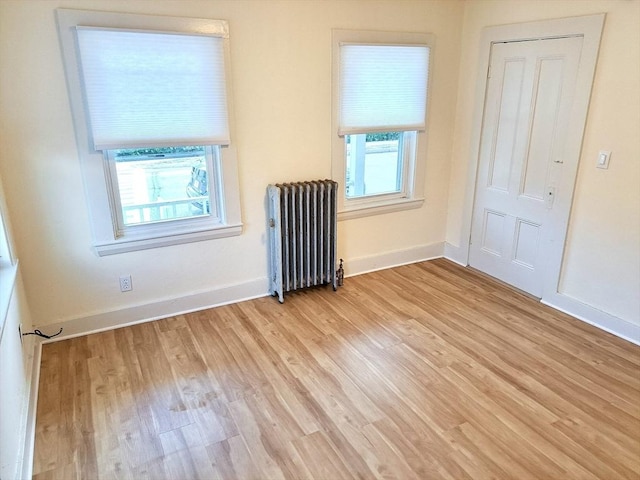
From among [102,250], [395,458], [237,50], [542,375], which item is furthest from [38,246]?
[542,375]

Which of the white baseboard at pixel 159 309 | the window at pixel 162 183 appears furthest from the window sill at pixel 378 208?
the window at pixel 162 183

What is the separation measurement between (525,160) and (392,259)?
146cm

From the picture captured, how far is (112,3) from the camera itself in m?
2.67

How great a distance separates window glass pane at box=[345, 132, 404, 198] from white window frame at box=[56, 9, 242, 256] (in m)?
1.10

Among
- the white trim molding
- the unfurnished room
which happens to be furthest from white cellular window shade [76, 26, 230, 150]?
the white trim molding

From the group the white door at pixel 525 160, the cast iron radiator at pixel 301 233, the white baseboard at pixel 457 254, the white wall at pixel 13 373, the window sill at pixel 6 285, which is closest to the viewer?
the white wall at pixel 13 373

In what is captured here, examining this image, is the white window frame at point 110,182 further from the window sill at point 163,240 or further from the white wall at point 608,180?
the white wall at point 608,180

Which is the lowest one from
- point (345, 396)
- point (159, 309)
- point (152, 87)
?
point (345, 396)

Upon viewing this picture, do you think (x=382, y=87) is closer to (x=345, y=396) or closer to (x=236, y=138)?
(x=236, y=138)

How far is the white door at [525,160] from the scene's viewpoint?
10.7 ft

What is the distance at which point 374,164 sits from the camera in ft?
13.2

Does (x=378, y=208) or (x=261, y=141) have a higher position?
(x=261, y=141)

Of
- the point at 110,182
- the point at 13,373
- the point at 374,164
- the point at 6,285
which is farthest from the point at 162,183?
the point at 374,164

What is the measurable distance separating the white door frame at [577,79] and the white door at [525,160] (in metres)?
0.05
